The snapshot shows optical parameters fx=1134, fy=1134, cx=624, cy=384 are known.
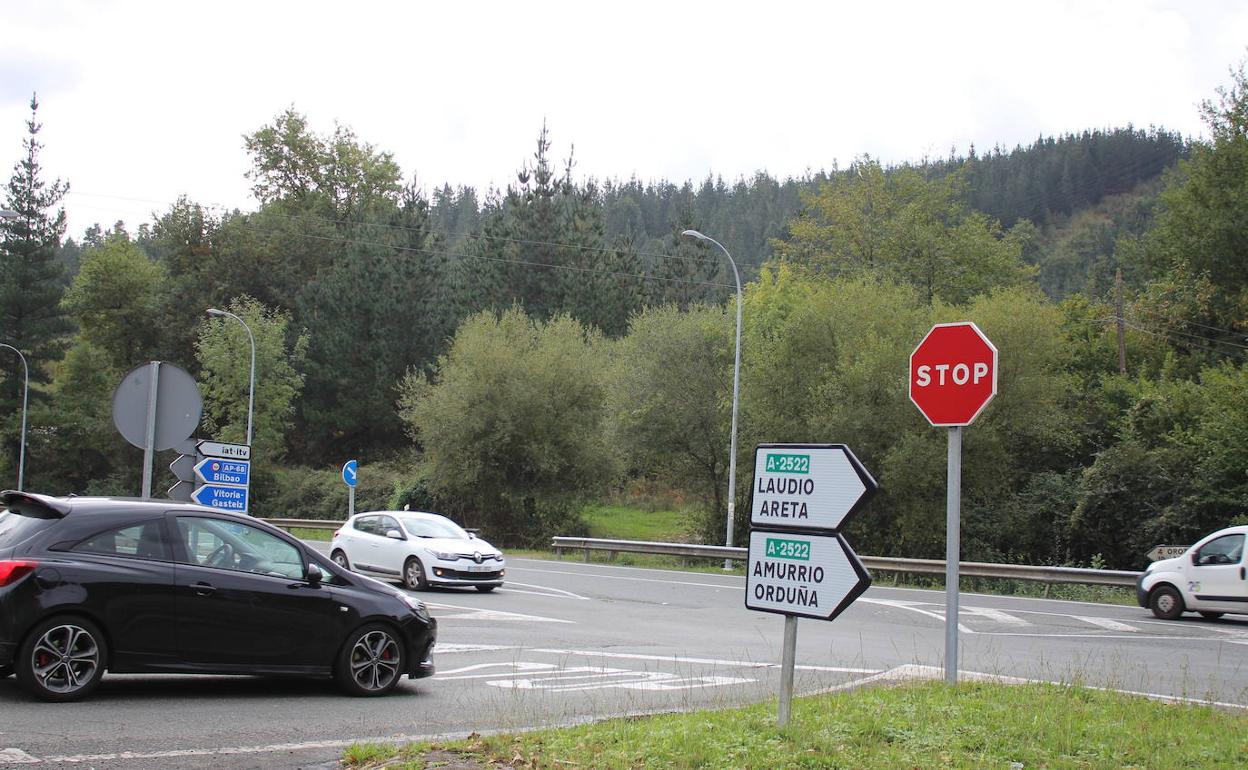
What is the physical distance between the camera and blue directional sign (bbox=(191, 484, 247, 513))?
16.0 meters

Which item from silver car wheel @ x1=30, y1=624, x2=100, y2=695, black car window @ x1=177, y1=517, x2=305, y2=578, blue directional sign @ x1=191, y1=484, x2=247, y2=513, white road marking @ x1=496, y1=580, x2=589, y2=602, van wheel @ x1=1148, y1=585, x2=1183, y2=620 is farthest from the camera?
white road marking @ x1=496, y1=580, x2=589, y2=602

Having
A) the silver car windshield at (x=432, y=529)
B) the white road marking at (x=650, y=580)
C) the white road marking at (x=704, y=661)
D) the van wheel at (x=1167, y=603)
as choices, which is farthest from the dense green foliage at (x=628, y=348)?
the white road marking at (x=704, y=661)

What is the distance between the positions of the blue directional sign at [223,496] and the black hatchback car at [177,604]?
6.87 meters

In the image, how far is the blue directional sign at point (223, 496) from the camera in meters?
16.0

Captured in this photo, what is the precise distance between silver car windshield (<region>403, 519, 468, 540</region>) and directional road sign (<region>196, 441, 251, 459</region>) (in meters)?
5.54

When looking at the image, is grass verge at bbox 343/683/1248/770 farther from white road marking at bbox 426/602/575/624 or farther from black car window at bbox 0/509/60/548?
white road marking at bbox 426/602/575/624

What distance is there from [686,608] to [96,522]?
12482 millimetres

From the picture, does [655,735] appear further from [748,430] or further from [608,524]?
[608,524]

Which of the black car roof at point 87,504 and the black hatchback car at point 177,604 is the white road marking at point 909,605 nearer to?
the black hatchback car at point 177,604

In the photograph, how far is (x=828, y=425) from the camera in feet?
113

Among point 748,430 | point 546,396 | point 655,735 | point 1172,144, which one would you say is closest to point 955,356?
point 655,735

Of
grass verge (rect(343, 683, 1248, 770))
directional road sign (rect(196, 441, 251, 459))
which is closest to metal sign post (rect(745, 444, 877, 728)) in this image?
grass verge (rect(343, 683, 1248, 770))

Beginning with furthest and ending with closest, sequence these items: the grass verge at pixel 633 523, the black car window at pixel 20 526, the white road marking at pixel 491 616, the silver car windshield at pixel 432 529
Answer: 1. the grass verge at pixel 633 523
2. the silver car windshield at pixel 432 529
3. the white road marking at pixel 491 616
4. the black car window at pixel 20 526

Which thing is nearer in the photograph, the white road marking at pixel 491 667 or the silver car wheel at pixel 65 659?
the silver car wheel at pixel 65 659
